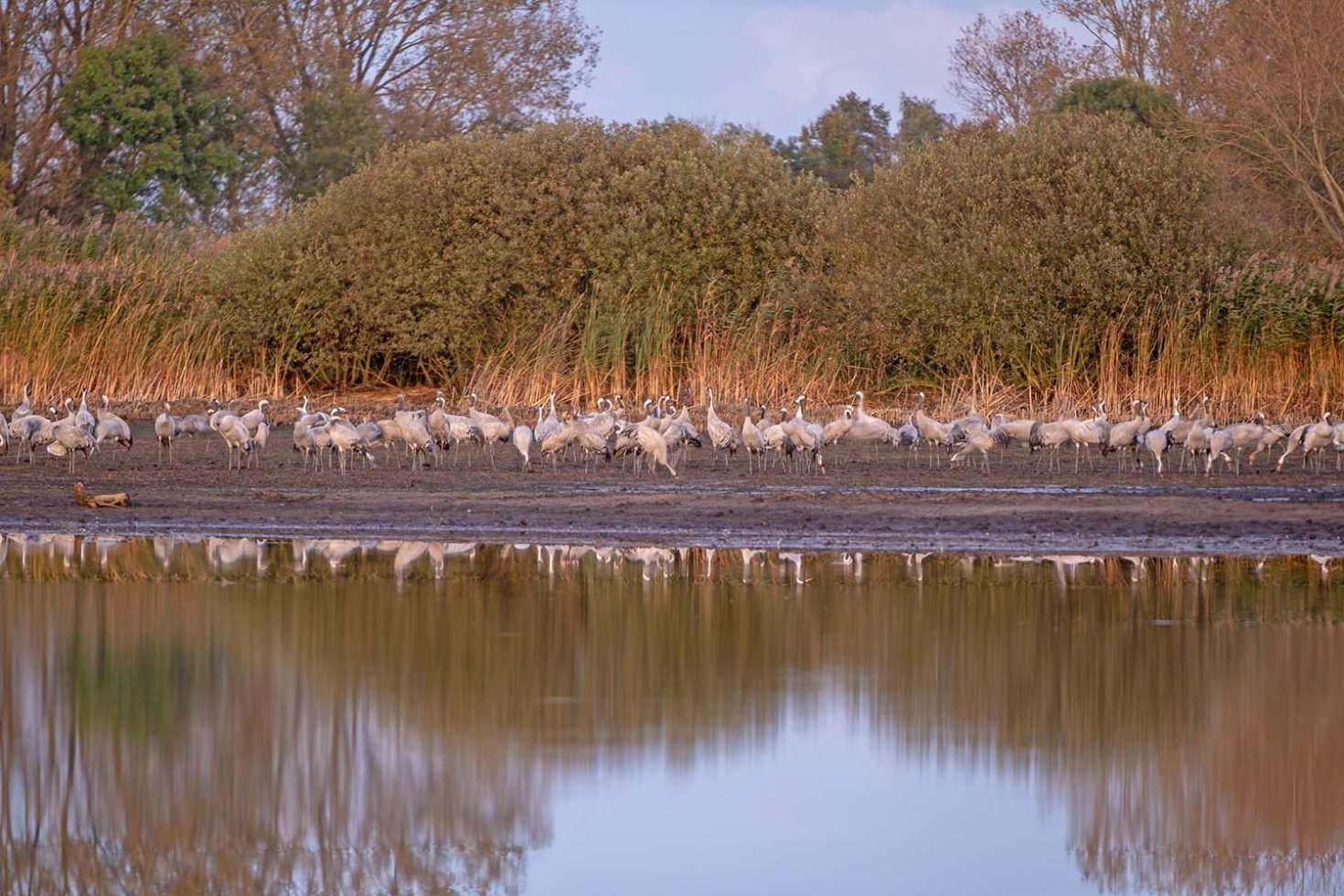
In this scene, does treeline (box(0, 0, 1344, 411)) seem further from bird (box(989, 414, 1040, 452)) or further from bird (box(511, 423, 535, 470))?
bird (box(511, 423, 535, 470))

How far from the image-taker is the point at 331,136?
47.8 metres

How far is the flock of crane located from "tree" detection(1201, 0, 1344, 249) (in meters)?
17.2

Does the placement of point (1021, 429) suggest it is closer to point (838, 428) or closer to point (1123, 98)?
point (838, 428)

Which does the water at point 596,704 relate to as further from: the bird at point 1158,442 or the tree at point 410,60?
the tree at point 410,60

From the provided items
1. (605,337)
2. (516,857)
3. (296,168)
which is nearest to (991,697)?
(516,857)

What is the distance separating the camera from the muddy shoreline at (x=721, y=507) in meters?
14.6

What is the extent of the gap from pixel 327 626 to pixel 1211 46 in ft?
112

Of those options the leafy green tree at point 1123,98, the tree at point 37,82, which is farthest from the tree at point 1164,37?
the tree at point 37,82

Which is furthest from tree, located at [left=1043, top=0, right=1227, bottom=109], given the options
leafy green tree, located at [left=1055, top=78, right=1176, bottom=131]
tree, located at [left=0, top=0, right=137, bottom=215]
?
tree, located at [left=0, top=0, right=137, bottom=215]

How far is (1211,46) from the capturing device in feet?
133

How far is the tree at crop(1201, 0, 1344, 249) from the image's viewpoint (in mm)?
36375

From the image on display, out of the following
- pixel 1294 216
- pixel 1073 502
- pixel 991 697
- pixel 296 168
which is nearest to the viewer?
pixel 991 697

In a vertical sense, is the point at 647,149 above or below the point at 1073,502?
above

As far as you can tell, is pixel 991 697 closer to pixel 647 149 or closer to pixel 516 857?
pixel 516 857
